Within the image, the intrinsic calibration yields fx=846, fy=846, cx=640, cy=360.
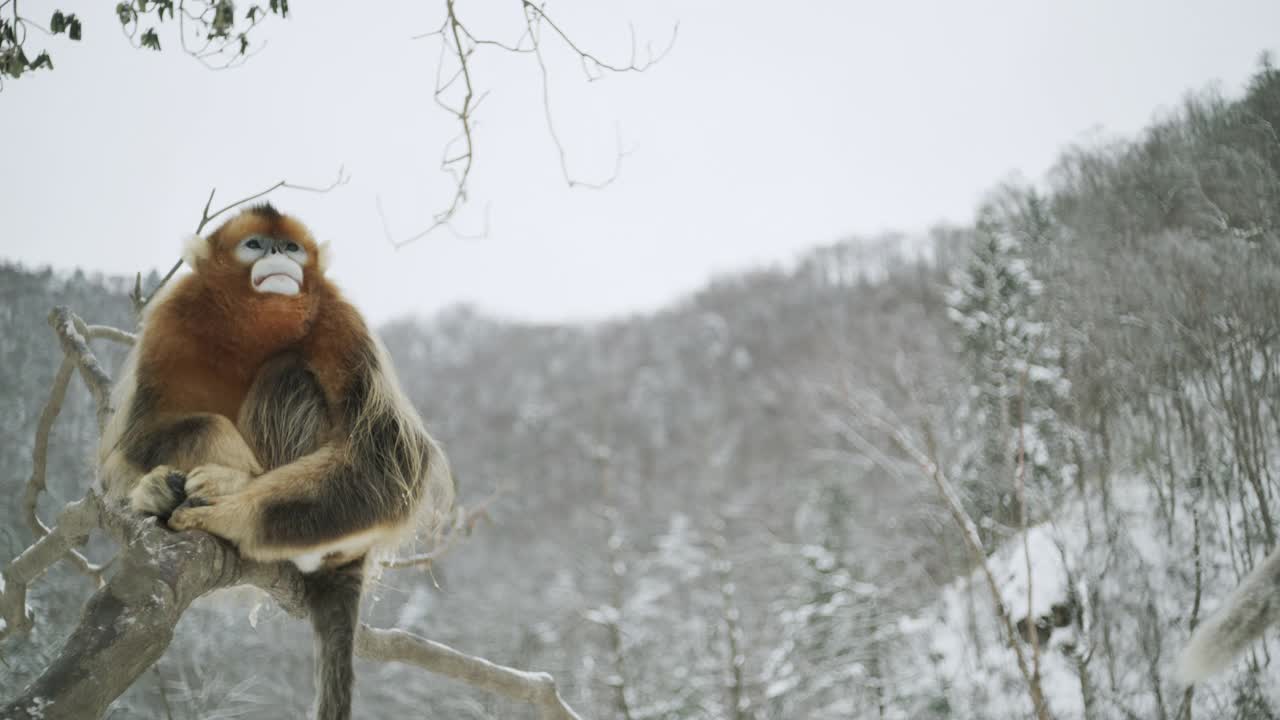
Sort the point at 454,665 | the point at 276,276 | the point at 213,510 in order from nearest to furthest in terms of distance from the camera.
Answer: the point at 213,510 < the point at 276,276 < the point at 454,665

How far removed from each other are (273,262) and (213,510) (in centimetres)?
57

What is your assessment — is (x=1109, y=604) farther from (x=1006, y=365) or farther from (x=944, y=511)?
(x=944, y=511)

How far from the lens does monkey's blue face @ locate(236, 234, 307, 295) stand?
184 cm

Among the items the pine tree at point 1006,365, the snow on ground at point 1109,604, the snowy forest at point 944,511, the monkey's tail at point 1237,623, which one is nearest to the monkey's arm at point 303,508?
the snowy forest at point 944,511

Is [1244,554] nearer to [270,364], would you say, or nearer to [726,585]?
[270,364]

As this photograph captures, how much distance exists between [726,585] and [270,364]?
11.1m

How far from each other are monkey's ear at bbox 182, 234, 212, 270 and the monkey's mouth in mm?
170

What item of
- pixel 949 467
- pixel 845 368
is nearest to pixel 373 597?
pixel 949 467

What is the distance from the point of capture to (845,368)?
11.2 meters

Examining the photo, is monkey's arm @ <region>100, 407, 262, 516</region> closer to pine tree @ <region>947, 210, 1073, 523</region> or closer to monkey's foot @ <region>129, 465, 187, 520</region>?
monkey's foot @ <region>129, 465, 187, 520</region>

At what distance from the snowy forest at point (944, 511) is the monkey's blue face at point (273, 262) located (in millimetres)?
870

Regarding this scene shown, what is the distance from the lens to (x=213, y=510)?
156 centimetres

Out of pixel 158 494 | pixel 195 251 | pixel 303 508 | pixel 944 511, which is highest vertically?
pixel 195 251

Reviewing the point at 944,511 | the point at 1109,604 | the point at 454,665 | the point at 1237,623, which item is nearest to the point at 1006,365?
the point at 1109,604
